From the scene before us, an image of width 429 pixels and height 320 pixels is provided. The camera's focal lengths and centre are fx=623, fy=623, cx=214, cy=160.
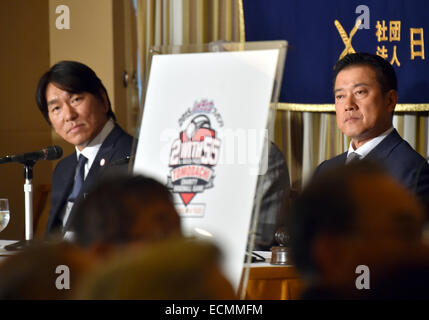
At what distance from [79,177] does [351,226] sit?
1984 millimetres

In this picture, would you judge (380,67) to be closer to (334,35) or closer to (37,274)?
(334,35)

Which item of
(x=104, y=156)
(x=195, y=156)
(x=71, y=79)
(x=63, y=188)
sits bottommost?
(x=63, y=188)

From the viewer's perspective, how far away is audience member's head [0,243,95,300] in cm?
47

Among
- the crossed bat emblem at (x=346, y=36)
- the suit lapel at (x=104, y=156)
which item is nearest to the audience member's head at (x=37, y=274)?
the suit lapel at (x=104, y=156)

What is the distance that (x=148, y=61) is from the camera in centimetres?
137

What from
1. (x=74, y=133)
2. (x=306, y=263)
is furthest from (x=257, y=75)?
(x=74, y=133)

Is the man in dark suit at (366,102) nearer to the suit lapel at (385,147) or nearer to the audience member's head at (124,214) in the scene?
the suit lapel at (385,147)

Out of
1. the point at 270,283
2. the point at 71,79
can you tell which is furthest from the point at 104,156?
the point at 270,283

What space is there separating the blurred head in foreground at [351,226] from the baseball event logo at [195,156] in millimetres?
679

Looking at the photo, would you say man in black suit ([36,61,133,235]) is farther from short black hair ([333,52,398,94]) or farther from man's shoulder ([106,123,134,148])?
short black hair ([333,52,398,94])

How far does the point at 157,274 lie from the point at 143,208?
8.1 inches

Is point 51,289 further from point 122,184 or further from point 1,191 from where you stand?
point 1,191

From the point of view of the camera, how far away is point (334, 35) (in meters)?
2.84

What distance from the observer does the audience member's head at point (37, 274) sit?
474 mm
